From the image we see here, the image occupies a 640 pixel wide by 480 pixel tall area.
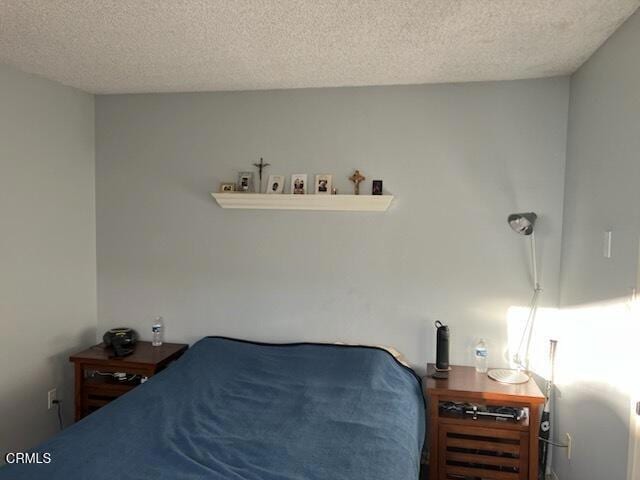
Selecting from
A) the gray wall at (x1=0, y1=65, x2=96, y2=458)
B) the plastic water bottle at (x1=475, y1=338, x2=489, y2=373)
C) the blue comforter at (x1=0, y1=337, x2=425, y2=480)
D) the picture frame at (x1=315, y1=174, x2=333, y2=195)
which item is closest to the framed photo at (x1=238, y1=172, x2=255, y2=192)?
the picture frame at (x1=315, y1=174, x2=333, y2=195)

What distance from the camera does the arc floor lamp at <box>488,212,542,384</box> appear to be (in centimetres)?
Answer: 256

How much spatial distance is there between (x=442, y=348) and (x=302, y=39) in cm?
187

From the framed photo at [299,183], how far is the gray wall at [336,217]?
0.16ft

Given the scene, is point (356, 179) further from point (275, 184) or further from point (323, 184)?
point (275, 184)

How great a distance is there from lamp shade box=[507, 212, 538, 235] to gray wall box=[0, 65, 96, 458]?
286 centimetres

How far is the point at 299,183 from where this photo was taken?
299 cm

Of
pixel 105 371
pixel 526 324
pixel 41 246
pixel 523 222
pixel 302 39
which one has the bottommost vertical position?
pixel 105 371

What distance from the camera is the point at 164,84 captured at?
2.94m

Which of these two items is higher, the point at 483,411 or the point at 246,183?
the point at 246,183

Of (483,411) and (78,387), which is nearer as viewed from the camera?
(483,411)

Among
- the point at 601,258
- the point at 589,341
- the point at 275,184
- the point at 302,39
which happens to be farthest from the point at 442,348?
the point at 302,39

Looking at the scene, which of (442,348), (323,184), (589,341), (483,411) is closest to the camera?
(589,341)

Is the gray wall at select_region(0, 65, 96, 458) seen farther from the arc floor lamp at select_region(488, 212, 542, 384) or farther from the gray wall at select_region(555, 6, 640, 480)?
the gray wall at select_region(555, 6, 640, 480)

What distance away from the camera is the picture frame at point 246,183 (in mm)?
3053
